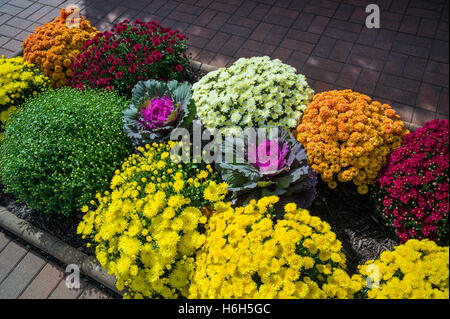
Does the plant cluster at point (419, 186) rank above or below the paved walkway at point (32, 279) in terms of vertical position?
above

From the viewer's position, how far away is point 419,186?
8.55 ft

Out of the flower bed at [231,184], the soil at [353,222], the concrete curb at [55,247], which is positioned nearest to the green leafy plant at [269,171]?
the flower bed at [231,184]

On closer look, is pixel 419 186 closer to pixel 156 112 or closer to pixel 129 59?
pixel 156 112

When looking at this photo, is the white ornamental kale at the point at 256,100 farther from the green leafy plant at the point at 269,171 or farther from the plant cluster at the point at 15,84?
the plant cluster at the point at 15,84

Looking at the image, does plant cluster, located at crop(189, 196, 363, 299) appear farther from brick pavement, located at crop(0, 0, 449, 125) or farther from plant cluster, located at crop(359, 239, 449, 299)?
brick pavement, located at crop(0, 0, 449, 125)

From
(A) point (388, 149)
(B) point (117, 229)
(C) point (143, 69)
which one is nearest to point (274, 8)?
(C) point (143, 69)

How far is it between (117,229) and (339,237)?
75.7 inches

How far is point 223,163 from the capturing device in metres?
2.87

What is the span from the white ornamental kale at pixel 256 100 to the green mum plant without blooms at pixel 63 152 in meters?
0.95

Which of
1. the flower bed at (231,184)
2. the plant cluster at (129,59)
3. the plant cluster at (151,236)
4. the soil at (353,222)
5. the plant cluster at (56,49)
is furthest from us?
the plant cluster at (56,49)

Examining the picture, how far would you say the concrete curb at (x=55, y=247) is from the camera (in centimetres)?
297

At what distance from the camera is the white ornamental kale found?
3168 mm

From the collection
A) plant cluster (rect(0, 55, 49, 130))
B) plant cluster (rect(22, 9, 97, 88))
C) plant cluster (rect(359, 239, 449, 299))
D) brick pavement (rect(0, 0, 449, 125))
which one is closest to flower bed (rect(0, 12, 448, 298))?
plant cluster (rect(359, 239, 449, 299))

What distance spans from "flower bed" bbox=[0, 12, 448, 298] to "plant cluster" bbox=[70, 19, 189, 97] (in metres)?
0.03
